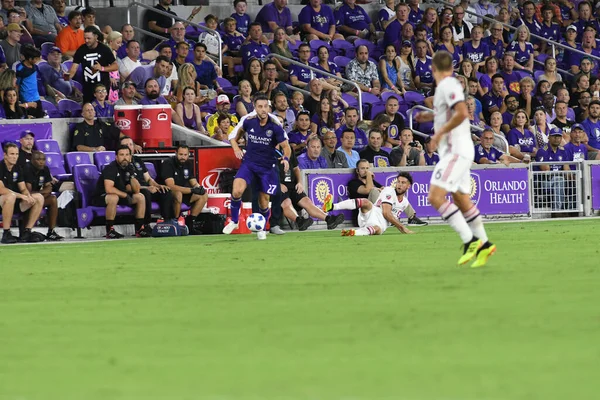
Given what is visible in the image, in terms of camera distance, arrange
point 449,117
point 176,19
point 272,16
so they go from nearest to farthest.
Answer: point 449,117
point 176,19
point 272,16

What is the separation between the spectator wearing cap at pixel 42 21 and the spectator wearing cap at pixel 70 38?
38 centimetres

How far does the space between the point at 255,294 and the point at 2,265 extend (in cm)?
476

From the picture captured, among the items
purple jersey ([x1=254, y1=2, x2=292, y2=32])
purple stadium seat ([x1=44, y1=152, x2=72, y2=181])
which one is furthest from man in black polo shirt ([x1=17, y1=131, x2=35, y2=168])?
purple jersey ([x1=254, y1=2, x2=292, y2=32])

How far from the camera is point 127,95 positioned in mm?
19828

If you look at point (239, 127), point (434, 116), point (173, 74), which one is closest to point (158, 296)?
point (434, 116)

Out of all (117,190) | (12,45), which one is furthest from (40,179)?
(12,45)

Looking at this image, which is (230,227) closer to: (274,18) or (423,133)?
(423,133)

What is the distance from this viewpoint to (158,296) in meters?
8.55

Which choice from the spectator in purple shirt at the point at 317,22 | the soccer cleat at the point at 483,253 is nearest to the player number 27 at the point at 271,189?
the soccer cleat at the point at 483,253

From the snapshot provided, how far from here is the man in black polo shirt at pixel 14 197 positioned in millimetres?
17141

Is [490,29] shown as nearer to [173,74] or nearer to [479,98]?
[479,98]

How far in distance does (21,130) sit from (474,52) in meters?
12.1

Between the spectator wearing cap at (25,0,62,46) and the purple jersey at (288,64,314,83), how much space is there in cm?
482

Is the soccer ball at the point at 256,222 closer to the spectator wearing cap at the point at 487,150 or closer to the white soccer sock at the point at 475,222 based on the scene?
the white soccer sock at the point at 475,222
